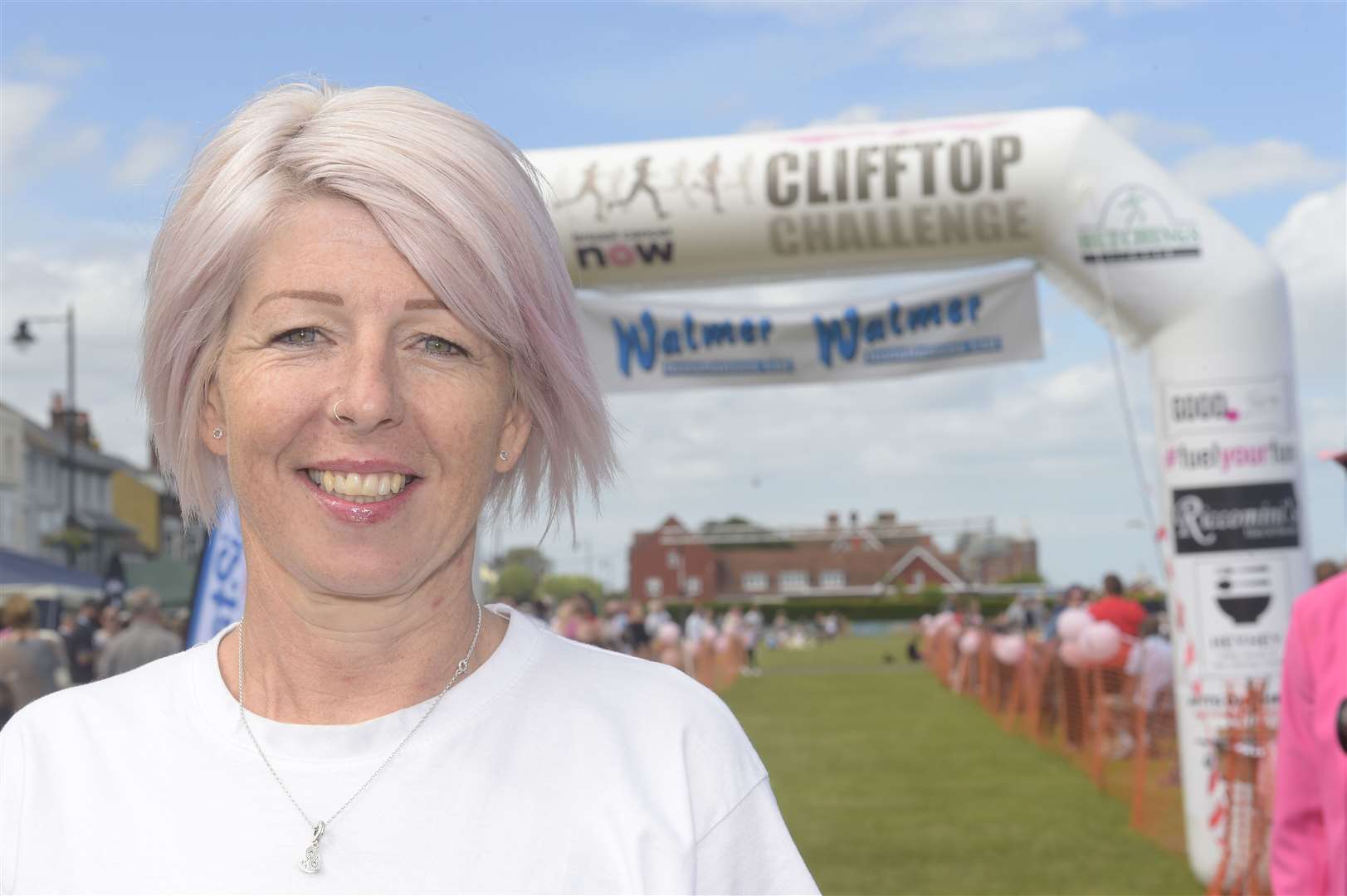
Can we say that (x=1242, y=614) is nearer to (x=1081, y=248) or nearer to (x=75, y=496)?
(x=1081, y=248)

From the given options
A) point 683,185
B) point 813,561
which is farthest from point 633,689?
point 813,561

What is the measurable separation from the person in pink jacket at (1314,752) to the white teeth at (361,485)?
1798 millimetres

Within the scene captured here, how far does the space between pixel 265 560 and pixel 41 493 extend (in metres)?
72.2

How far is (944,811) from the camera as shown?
10.9 meters

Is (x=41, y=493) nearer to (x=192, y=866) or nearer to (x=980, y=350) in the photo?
(x=980, y=350)

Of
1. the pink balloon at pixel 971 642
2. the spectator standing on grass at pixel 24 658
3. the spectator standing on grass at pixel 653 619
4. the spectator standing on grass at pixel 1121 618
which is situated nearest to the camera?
the spectator standing on grass at pixel 24 658

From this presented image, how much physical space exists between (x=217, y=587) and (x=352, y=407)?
4898 millimetres

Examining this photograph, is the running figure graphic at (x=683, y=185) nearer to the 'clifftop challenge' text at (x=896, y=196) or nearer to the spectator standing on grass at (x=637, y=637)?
the 'clifftop challenge' text at (x=896, y=196)

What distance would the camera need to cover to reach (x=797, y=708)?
71.3 ft

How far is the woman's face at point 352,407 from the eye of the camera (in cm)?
151

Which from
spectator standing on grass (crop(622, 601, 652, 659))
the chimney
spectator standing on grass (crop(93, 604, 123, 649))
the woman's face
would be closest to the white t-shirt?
the woman's face

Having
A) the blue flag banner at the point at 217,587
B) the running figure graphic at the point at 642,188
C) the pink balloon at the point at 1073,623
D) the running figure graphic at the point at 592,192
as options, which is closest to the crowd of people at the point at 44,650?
the blue flag banner at the point at 217,587

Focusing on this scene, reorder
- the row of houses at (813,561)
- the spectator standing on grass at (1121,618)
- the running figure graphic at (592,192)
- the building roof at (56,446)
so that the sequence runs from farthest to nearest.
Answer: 1. the row of houses at (813,561)
2. the building roof at (56,446)
3. the spectator standing on grass at (1121,618)
4. the running figure graphic at (592,192)

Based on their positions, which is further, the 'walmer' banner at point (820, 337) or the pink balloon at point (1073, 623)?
the pink balloon at point (1073, 623)
